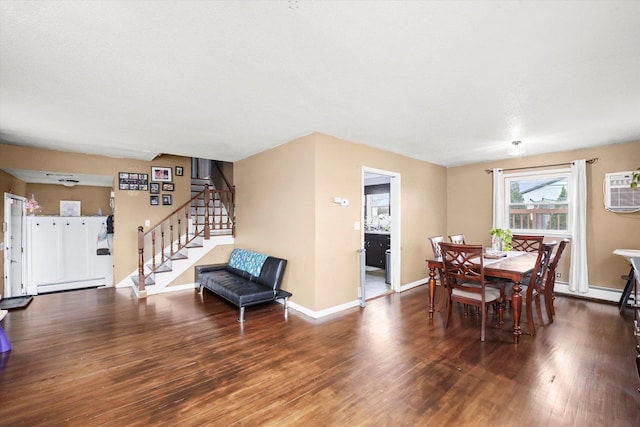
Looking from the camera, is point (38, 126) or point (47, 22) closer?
point (47, 22)

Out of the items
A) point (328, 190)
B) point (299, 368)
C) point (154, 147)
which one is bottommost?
point (299, 368)

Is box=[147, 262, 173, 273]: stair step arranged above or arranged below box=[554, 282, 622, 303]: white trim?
above

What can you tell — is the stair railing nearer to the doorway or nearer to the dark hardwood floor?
the dark hardwood floor

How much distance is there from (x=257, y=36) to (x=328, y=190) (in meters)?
2.35

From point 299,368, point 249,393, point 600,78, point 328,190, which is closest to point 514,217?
point 600,78

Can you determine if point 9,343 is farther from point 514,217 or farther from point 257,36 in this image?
point 514,217

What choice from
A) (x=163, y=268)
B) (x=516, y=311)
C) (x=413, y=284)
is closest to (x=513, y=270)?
(x=516, y=311)

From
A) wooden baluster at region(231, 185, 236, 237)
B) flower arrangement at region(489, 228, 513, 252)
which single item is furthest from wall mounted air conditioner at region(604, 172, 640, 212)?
wooden baluster at region(231, 185, 236, 237)

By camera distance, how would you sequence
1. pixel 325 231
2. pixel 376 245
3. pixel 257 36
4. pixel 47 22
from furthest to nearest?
pixel 376 245
pixel 325 231
pixel 257 36
pixel 47 22

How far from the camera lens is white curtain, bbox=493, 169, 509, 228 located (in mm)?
5457

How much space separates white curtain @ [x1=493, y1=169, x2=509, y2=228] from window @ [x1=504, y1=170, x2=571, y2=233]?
0.10 metres

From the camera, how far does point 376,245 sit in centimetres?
713

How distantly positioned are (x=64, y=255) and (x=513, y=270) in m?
8.43

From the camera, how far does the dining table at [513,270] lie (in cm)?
298
